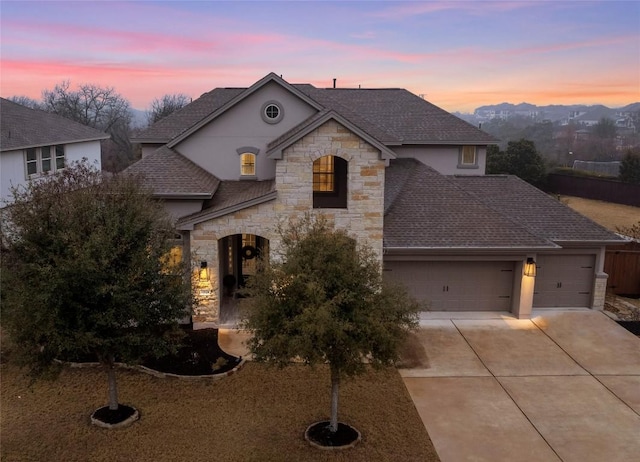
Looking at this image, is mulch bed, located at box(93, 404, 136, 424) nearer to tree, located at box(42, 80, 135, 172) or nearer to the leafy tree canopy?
the leafy tree canopy

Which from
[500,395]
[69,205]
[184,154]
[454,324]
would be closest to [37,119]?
[184,154]

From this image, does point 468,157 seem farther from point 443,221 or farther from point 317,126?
point 317,126

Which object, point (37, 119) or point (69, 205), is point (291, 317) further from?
point (37, 119)

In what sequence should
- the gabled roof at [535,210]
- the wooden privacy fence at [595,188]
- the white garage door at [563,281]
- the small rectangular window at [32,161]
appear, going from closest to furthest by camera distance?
the gabled roof at [535,210] → the white garage door at [563,281] → the small rectangular window at [32,161] → the wooden privacy fence at [595,188]

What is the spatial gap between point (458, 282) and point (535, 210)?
4.88 meters

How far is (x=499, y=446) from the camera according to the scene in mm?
10312

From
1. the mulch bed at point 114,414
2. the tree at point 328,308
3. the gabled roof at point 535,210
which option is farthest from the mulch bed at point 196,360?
the gabled roof at point 535,210

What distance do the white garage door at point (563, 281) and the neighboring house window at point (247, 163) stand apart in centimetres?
1098

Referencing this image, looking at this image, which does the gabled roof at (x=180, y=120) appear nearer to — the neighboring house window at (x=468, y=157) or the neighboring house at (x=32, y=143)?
the neighboring house at (x=32, y=143)

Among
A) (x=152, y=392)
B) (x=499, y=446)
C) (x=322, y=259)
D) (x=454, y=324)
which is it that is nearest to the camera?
(x=322, y=259)

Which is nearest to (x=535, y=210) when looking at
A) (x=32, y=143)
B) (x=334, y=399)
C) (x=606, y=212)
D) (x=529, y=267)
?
(x=529, y=267)

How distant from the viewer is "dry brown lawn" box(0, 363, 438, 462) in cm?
984

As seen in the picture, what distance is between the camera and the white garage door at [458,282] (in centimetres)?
1744

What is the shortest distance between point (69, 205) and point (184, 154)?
9546 millimetres
